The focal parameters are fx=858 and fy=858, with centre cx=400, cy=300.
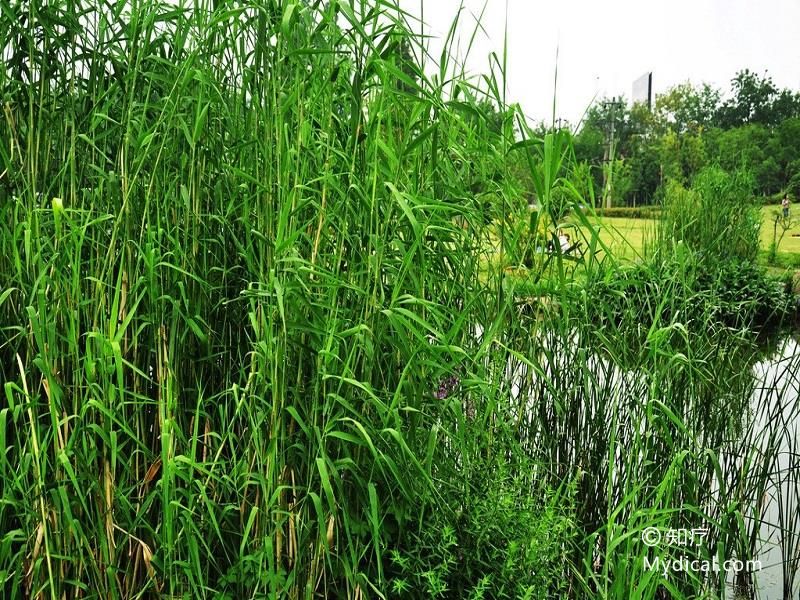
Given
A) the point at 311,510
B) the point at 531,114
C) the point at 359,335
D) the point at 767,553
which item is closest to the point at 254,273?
the point at 359,335

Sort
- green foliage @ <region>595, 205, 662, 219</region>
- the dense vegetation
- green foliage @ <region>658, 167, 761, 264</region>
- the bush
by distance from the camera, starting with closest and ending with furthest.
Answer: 1. the dense vegetation
2. the bush
3. green foliage @ <region>595, 205, 662, 219</region>
4. green foliage @ <region>658, 167, 761, 264</region>

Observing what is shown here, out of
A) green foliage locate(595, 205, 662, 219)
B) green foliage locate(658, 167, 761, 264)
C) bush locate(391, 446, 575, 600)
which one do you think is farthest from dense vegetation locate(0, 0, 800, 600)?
green foliage locate(658, 167, 761, 264)

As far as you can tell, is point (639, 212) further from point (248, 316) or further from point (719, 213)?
point (248, 316)

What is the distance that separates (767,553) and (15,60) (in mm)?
2370

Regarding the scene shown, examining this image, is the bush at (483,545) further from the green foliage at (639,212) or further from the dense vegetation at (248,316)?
the green foliage at (639,212)

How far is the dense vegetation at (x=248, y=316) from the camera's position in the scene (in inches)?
54.0

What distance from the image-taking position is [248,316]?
5.04ft

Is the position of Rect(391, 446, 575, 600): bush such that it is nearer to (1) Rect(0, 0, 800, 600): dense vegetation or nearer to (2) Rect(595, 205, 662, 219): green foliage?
(1) Rect(0, 0, 800, 600): dense vegetation

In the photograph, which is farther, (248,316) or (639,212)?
(639,212)

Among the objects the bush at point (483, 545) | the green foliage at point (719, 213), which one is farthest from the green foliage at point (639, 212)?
the bush at point (483, 545)

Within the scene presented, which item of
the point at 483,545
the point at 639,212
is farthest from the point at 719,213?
the point at 483,545

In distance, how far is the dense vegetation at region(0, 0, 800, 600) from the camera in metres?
1.37

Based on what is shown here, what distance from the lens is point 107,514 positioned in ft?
4.64

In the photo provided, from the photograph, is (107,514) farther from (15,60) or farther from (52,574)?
(15,60)
